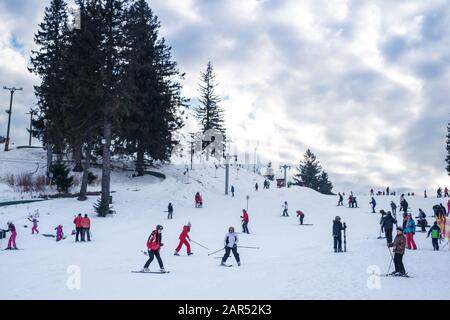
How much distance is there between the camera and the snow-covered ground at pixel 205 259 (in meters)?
11.9

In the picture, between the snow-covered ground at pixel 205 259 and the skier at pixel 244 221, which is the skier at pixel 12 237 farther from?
the skier at pixel 244 221

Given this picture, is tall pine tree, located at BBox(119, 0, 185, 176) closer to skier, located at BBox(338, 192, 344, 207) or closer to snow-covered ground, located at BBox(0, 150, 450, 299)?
snow-covered ground, located at BBox(0, 150, 450, 299)

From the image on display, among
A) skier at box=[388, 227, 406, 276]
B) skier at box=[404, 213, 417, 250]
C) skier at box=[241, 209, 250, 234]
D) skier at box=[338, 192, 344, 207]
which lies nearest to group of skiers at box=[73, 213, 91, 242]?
skier at box=[241, 209, 250, 234]

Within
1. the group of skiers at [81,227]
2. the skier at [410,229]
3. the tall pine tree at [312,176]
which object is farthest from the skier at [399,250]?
the tall pine tree at [312,176]

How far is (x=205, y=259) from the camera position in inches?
720

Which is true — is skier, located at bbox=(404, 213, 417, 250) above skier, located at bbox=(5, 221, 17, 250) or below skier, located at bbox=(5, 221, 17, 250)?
above

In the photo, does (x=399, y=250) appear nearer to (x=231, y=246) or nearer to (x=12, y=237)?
(x=231, y=246)

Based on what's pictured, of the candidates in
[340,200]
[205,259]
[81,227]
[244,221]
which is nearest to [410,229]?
[205,259]

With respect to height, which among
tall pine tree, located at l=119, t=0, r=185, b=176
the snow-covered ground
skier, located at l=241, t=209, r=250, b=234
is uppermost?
tall pine tree, located at l=119, t=0, r=185, b=176

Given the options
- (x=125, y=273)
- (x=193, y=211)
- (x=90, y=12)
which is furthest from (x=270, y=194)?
(x=125, y=273)

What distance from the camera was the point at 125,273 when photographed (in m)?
14.8

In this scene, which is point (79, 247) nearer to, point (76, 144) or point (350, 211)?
point (76, 144)

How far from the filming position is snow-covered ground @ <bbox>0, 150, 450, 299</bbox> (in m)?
11.9

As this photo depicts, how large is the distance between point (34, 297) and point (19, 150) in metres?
55.6
